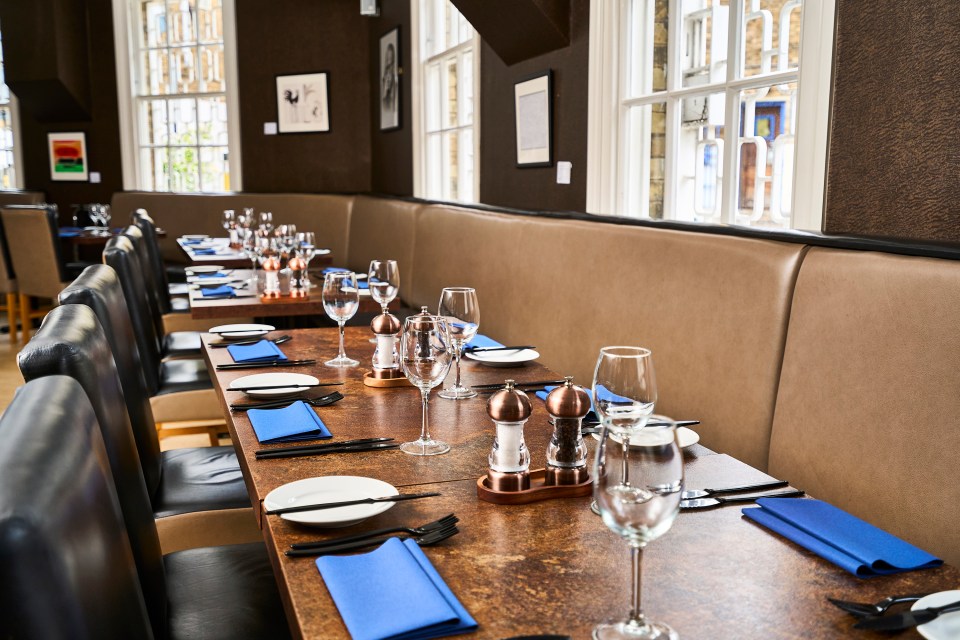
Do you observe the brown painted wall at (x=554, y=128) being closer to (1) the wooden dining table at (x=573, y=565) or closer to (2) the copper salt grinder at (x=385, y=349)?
(2) the copper salt grinder at (x=385, y=349)

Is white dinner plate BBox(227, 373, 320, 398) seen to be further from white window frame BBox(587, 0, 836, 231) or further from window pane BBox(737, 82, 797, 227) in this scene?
window pane BBox(737, 82, 797, 227)

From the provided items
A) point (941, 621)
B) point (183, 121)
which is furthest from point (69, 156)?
point (941, 621)

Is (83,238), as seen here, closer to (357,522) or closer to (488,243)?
(488,243)

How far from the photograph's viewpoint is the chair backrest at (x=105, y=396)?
1331 mm

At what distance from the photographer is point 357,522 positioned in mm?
1199

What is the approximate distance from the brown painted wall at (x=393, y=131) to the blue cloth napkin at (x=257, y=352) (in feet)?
14.9

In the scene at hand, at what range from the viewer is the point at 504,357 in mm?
2281

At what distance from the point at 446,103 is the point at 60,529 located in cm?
572

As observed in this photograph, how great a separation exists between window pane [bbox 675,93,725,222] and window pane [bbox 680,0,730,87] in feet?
0.27

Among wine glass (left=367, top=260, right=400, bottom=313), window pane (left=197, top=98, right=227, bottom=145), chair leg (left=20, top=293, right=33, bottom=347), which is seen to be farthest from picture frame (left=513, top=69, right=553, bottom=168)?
window pane (left=197, top=98, right=227, bottom=145)

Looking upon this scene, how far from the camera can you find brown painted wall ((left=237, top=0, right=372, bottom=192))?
8.13 metres

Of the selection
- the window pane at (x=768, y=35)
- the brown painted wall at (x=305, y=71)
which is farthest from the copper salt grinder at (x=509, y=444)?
the brown painted wall at (x=305, y=71)

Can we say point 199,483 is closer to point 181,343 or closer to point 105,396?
point 105,396

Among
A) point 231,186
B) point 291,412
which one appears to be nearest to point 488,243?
point 291,412
